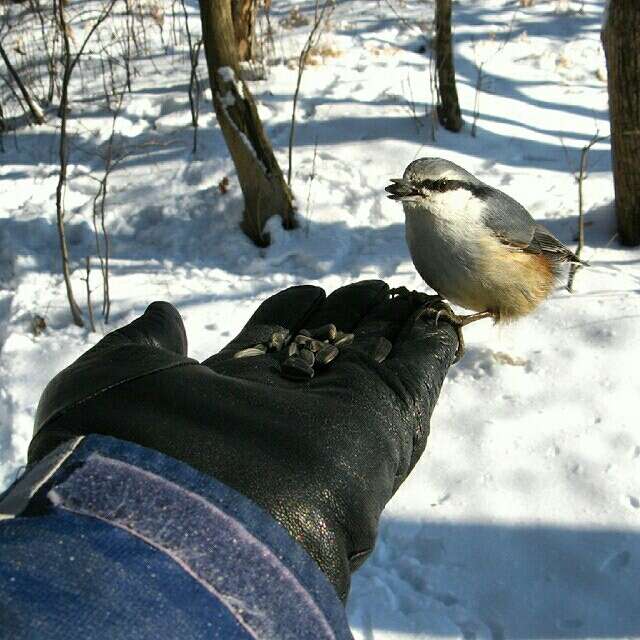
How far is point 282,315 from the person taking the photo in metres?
2.61

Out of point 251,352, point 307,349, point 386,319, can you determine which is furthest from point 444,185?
point 251,352

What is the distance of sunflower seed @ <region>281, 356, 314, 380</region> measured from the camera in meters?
2.04

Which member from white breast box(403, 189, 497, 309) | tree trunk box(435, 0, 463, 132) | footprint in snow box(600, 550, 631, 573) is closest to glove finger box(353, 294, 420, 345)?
white breast box(403, 189, 497, 309)

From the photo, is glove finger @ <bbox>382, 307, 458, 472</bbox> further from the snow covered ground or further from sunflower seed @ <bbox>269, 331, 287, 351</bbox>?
the snow covered ground

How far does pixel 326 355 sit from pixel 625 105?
113 inches

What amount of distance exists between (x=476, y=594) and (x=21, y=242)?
4.00 m

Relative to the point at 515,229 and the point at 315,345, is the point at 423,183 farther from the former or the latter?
the point at 315,345

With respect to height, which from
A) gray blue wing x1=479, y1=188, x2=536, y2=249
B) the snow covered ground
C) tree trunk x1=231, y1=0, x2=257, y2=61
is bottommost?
the snow covered ground

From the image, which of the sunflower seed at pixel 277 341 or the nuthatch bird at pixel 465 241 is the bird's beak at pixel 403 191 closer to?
the nuthatch bird at pixel 465 241

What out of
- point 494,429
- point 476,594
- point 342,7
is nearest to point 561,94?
point 342,7

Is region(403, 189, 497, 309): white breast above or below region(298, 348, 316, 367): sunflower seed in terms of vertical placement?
above

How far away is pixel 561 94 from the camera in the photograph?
6.15 m

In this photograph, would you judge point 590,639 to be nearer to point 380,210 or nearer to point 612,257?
point 612,257

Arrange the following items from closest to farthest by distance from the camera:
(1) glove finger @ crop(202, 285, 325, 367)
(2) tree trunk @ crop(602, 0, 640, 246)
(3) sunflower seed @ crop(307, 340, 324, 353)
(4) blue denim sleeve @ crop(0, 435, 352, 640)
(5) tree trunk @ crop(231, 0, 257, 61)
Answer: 1. (4) blue denim sleeve @ crop(0, 435, 352, 640)
2. (3) sunflower seed @ crop(307, 340, 324, 353)
3. (1) glove finger @ crop(202, 285, 325, 367)
4. (2) tree trunk @ crop(602, 0, 640, 246)
5. (5) tree trunk @ crop(231, 0, 257, 61)
